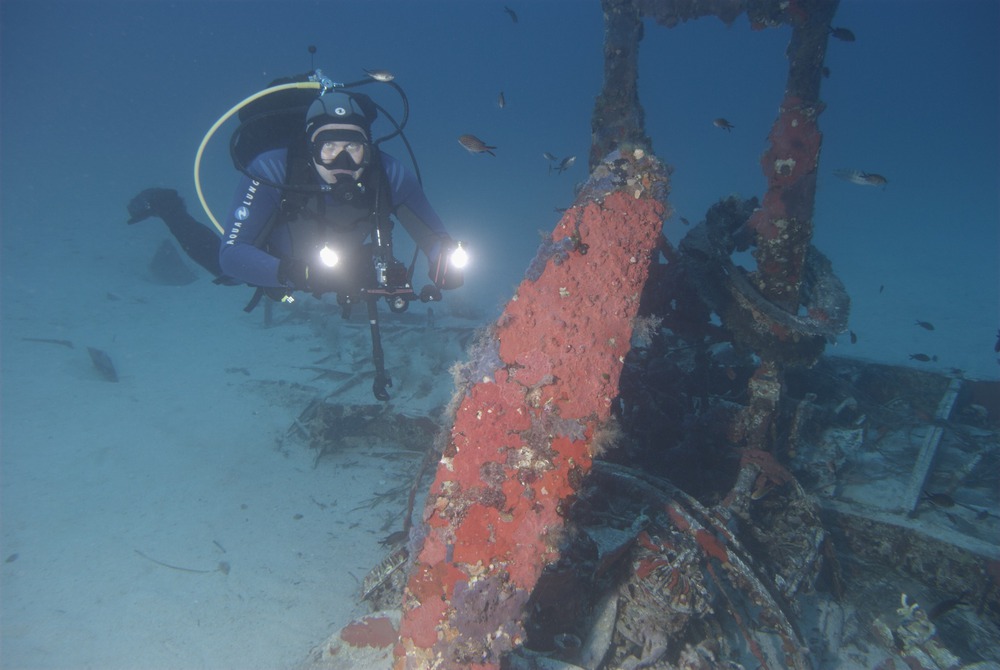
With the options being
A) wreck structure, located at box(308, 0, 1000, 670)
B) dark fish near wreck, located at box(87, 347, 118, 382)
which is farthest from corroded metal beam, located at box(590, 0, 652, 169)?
dark fish near wreck, located at box(87, 347, 118, 382)

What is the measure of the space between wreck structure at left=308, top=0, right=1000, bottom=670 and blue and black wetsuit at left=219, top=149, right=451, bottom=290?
2.64m

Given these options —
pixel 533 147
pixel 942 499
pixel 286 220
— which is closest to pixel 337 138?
pixel 286 220

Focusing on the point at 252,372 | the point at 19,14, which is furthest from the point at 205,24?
the point at 252,372

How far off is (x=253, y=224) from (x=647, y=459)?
15.2 ft

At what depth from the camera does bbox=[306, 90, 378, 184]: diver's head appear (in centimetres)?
451

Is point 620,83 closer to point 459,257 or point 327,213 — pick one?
point 459,257

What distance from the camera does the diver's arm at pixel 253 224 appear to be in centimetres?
439

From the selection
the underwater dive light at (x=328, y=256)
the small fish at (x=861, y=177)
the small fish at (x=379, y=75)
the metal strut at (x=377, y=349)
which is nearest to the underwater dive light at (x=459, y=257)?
the metal strut at (x=377, y=349)

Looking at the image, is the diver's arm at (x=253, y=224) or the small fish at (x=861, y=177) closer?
the diver's arm at (x=253, y=224)

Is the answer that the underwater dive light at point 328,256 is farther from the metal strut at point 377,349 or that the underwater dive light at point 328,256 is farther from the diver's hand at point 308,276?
the metal strut at point 377,349

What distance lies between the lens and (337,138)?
450 centimetres

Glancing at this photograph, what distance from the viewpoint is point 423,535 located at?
1840 mm

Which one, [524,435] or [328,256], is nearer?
[524,435]

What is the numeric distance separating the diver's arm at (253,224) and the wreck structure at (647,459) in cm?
294
